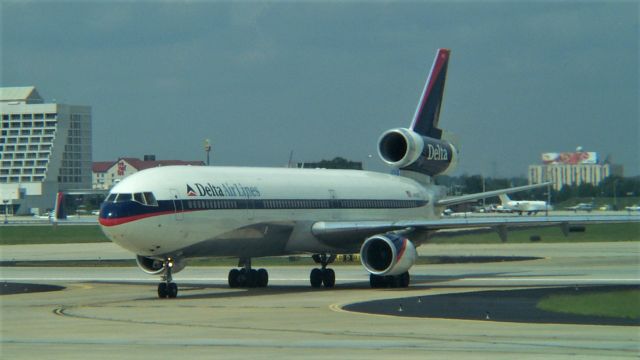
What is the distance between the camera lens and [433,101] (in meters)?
48.0

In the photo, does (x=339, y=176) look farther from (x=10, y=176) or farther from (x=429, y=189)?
(x=10, y=176)

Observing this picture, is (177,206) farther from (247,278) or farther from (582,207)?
(582,207)

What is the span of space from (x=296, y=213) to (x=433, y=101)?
11408mm

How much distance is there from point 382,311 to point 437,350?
27.6 feet

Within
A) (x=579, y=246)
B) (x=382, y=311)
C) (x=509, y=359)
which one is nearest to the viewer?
(x=509, y=359)

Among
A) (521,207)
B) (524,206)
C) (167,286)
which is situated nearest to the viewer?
(167,286)

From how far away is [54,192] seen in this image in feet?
598

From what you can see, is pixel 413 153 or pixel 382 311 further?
pixel 413 153

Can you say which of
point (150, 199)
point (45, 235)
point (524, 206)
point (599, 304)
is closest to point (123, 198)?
point (150, 199)

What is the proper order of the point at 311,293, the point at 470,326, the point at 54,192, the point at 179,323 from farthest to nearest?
the point at 54,192, the point at 311,293, the point at 179,323, the point at 470,326

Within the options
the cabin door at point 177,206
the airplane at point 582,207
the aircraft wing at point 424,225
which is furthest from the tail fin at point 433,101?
the airplane at point 582,207

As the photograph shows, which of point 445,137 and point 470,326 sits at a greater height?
point 445,137

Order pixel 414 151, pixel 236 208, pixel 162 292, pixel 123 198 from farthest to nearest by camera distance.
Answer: pixel 414 151, pixel 236 208, pixel 162 292, pixel 123 198

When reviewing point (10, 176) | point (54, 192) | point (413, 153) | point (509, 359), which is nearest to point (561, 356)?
point (509, 359)
